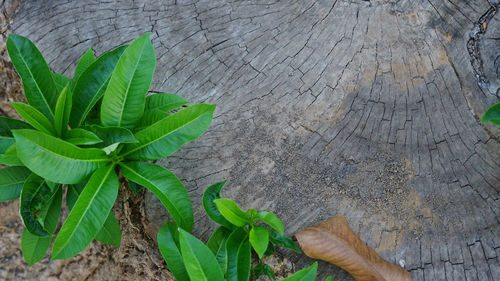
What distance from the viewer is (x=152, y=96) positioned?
63.9 inches

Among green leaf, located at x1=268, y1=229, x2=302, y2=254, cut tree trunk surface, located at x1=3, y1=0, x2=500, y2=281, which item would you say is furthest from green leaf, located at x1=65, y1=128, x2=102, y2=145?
green leaf, located at x1=268, y1=229, x2=302, y2=254

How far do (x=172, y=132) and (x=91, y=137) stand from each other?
0.27 meters

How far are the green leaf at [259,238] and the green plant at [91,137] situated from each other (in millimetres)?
235

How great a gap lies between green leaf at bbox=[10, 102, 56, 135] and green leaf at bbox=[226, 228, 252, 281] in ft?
2.53

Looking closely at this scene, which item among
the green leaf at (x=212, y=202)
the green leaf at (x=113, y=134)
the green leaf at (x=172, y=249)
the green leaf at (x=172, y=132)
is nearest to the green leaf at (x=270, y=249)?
the green leaf at (x=212, y=202)

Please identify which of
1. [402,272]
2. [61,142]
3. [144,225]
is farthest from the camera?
[144,225]

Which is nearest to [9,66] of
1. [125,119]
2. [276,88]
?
[125,119]

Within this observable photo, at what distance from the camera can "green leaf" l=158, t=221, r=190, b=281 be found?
1588mm

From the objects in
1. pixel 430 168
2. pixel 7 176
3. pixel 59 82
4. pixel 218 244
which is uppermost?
pixel 59 82

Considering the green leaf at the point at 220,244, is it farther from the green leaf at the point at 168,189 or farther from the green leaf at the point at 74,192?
the green leaf at the point at 74,192

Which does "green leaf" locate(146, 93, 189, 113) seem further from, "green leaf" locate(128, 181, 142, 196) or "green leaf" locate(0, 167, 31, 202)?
"green leaf" locate(0, 167, 31, 202)

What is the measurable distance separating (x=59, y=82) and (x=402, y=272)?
1.50m

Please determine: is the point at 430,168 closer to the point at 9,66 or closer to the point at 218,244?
the point at 218,244

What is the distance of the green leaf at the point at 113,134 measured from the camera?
146cm
